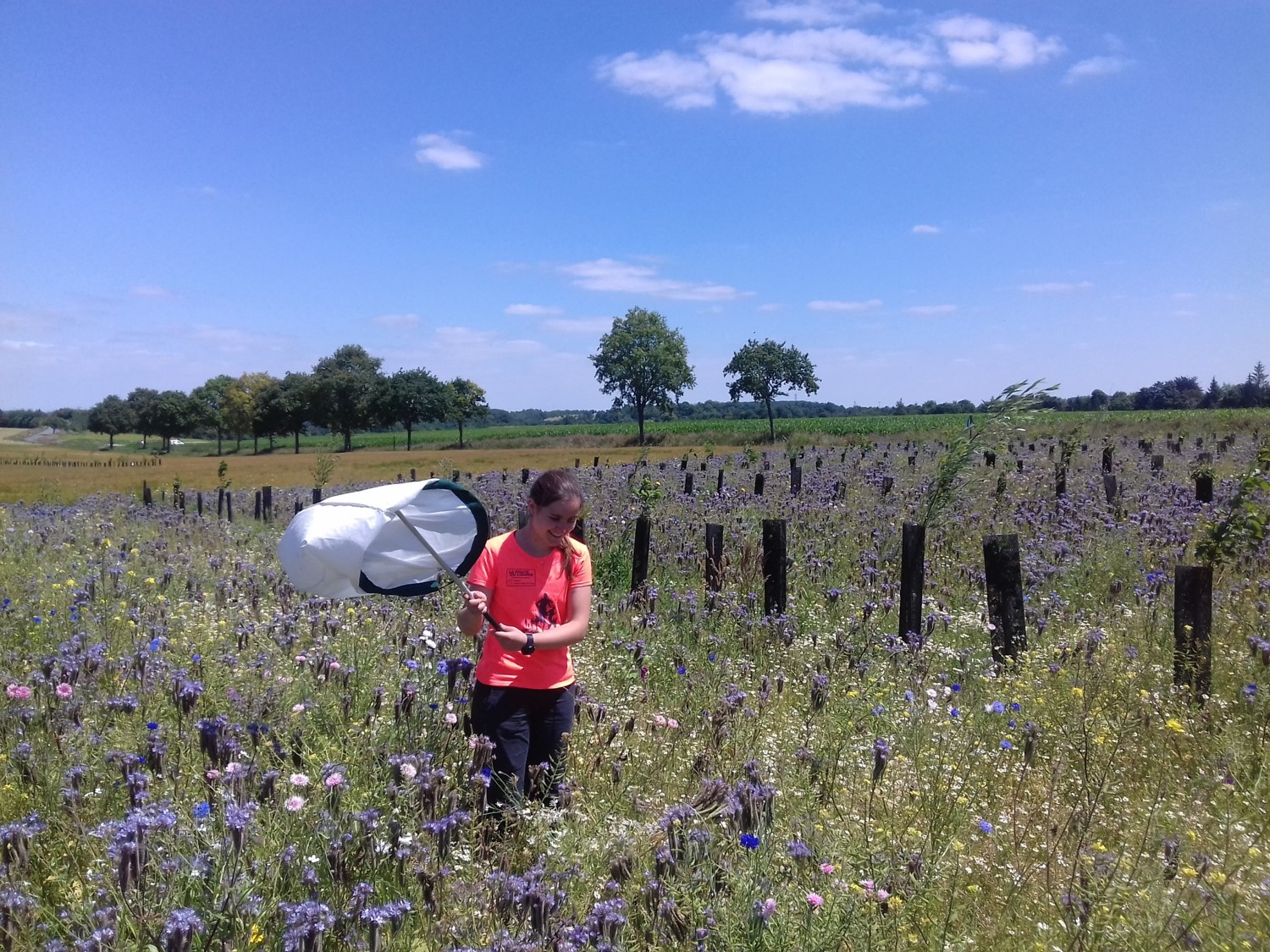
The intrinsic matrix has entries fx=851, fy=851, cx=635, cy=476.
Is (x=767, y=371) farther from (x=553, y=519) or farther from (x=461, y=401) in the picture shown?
(x=553, y=519)

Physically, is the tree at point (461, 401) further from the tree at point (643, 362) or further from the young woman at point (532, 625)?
the young woman at point (532, 625)

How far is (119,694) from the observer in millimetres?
3904

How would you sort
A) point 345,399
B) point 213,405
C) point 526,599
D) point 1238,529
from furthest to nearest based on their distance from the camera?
1. point 213,405
2. point 345,399
3. point 1238,529
4. point 526,599

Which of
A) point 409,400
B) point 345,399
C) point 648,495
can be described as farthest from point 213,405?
point 648,495

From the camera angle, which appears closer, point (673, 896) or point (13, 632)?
point (673, 896)

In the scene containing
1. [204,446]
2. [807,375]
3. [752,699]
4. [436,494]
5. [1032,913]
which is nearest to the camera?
[1032,913]

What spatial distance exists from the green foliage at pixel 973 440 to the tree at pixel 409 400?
8653 centimetres

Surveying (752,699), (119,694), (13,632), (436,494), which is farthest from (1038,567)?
(13,632)

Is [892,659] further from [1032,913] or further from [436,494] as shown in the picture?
[436,494]

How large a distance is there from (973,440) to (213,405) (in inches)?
4873

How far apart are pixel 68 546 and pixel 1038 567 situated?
31.8 ft

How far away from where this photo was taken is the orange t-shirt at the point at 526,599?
11.6 feet

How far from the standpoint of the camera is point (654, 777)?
3.83 meters

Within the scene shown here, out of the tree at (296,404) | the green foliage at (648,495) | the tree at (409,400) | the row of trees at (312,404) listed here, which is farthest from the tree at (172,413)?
the green foliage at (648,495)
